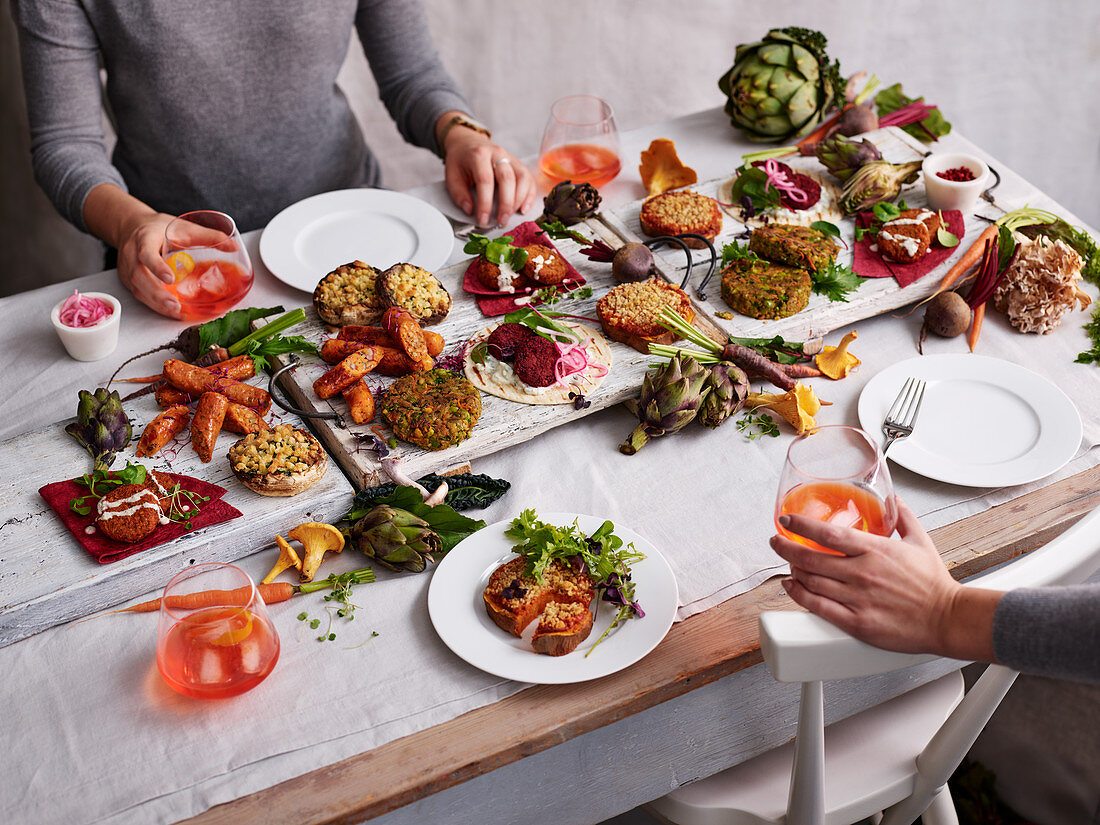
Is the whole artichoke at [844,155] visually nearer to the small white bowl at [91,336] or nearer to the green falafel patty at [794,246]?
the green falafel patty at [794,246]

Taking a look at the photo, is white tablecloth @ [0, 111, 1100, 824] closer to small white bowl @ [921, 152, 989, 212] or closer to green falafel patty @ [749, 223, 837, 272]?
green falafel patty @ [749, 223, 837, 272]

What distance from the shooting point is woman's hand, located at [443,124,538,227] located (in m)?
1.96

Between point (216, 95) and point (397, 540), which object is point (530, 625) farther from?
point (216, 95)

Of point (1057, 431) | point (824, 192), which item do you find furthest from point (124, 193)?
point (1057, 431)

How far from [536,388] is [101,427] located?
639mm

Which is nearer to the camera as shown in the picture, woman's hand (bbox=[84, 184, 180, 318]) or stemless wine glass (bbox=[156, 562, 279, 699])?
stemless wine glass (bbox=[156, 562, 279, 699])

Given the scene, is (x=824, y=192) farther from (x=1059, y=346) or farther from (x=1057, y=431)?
(x=1057, y=431)

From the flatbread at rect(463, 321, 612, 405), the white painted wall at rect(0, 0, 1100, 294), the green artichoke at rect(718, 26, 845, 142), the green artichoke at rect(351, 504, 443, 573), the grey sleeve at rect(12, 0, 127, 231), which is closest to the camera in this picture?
the green artichoke at rect(351, 504, 443, 573)

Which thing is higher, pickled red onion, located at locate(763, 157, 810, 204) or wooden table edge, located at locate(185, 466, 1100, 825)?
pickled red onion, located at locate(763, 157, 810, 204)

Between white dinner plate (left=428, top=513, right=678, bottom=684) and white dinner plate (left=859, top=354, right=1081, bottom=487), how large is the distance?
45cm

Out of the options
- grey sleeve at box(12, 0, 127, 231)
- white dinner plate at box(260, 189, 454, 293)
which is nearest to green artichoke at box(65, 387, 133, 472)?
white dinner plate at box(260, 189, 454, 293)

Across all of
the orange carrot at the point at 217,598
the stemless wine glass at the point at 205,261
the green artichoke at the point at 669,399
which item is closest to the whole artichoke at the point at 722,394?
the green artichoke at the point at 669,399

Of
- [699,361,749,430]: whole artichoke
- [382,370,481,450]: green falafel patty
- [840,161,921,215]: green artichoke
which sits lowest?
[382,370,481,450]: green falafel patty

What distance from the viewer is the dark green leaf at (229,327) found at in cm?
159
